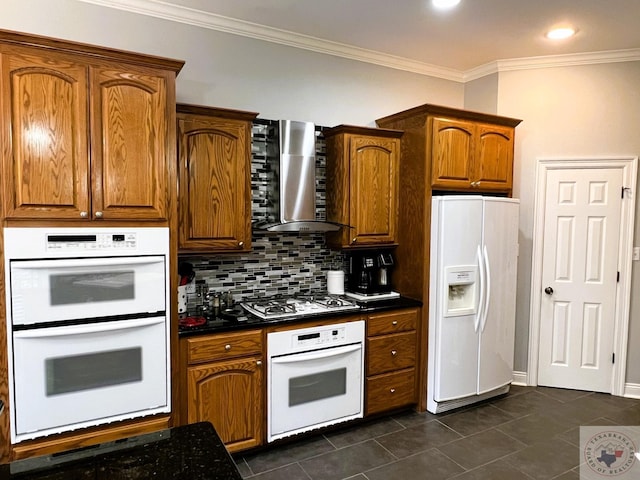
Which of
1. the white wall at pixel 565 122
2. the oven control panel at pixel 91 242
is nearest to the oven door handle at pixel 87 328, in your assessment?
the oven control panel at pixel 91 242

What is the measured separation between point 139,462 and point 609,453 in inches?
122

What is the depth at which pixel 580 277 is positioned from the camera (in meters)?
3.77

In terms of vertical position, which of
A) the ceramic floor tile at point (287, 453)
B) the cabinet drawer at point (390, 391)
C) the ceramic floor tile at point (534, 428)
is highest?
the cabinet drawer at point (390, 391)

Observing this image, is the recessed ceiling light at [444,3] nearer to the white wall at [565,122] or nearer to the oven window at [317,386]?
the white wall at [565,122]

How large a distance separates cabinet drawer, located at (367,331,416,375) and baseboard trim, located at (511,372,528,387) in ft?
4.27

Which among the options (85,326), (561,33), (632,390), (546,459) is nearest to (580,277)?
(632,390)

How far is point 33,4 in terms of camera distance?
251 cm

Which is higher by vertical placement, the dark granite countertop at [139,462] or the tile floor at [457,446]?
the dark granite countertop at [139,462]

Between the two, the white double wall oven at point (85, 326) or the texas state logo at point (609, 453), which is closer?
the white double wall oven at point (85, 326)

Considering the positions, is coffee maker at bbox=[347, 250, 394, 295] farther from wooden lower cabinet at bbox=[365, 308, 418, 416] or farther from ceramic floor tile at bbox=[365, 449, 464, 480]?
ceramic floor tile at bbox=[365, 449, 464, 480]

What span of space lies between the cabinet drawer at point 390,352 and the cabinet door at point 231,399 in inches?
34.2

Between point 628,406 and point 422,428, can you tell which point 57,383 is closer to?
point 422,428

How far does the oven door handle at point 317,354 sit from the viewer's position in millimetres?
2732

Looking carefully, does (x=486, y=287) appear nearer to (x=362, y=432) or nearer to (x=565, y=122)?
(x=362, y=432)
